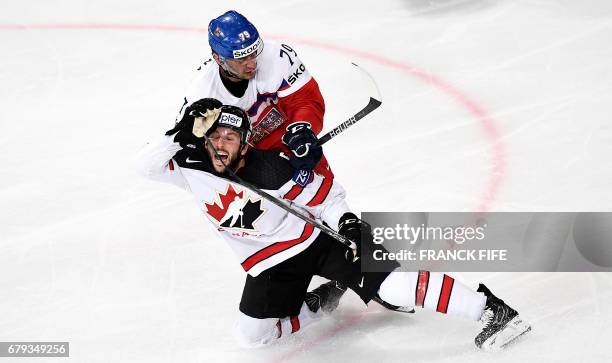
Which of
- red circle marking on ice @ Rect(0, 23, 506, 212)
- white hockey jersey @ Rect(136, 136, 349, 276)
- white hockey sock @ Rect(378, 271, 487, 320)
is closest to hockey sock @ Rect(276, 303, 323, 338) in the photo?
white hockey jersey @ Rect(136, 136, 349, 276)

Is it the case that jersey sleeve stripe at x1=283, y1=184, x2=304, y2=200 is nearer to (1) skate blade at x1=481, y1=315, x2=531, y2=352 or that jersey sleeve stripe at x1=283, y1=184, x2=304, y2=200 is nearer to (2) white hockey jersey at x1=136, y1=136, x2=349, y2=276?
(2) white hockey jersey at x1=136, y1=136, x2=349, y2=276

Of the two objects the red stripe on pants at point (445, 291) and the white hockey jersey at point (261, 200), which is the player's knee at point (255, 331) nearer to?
the white hockey jersey at point (261, 200)

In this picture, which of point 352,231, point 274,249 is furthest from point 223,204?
point 352,231

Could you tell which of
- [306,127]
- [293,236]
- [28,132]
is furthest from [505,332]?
[28,132]

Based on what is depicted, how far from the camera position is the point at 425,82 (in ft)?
16.7

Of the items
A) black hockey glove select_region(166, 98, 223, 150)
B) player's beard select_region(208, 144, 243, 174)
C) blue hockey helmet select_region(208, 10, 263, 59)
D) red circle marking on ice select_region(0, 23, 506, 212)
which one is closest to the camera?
black hockey glove select_region(166, 98, 223, 150)

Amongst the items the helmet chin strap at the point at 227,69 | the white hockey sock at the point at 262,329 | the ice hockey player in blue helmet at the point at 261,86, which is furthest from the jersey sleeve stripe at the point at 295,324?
the helmet chin strap at the point at 227,69

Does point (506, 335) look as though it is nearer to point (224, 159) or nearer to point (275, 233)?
point (275, 233)

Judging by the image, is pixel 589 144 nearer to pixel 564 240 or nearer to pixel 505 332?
pixel 564 240

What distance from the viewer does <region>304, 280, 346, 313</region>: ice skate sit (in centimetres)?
319

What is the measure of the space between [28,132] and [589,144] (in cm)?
307

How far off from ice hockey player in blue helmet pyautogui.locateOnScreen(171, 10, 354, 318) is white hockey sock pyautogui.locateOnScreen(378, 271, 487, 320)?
442 millimetres

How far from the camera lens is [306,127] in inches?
118

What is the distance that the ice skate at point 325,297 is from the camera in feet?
10.5
